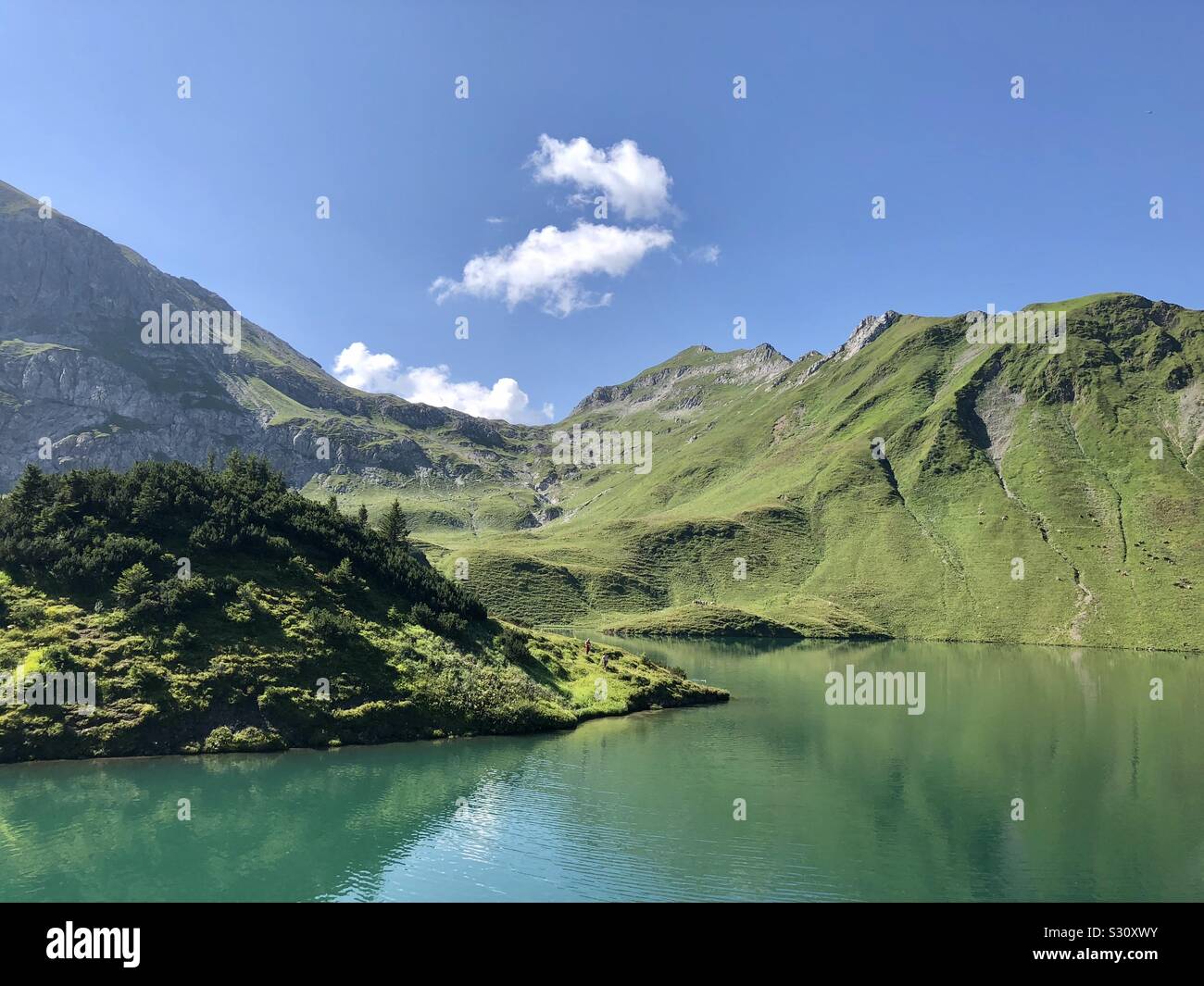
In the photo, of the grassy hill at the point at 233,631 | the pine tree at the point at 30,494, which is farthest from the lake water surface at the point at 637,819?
the pine tree at the point at 30,494

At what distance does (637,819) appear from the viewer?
39344 millimetres

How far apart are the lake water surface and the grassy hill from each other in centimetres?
282

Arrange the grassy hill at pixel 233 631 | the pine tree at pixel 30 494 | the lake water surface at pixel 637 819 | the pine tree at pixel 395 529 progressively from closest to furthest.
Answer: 1. the lake water surface at pixel 637 819
2. the grassy hill at pixel 233 631
3. the pine tree at pixel 30 494
4. the pine tree at pixel 395 529

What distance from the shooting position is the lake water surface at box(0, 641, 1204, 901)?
1217 inches

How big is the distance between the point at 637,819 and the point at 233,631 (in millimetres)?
36861

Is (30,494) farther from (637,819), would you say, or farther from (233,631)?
(637,819)

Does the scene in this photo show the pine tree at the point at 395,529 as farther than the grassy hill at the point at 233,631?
Yes

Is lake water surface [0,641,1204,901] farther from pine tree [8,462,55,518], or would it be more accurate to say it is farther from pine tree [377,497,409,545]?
pine tree [377,497,409,545]

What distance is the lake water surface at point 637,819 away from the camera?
3091 cm

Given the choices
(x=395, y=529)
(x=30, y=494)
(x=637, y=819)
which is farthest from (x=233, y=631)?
(x=637, y=819)

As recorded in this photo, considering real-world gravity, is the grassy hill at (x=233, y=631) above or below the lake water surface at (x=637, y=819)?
above

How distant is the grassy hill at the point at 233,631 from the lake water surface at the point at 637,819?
282cm

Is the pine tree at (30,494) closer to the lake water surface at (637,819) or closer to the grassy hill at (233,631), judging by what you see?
the grassy hill at (233,631)
